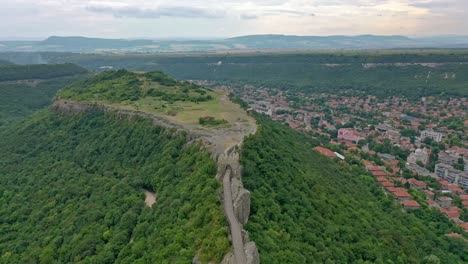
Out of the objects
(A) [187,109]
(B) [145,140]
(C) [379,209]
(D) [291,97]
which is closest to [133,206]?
(B) [145,140]

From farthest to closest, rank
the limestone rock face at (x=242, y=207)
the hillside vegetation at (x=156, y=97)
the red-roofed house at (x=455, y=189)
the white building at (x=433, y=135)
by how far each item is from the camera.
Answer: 1. the white building at (x=433, y=135)
2. the red-roofed house at (x=455, y=189)
3. the hillside vegetation at (x=156, y=97)
4. the limestone rock face at (x=242, y=207)

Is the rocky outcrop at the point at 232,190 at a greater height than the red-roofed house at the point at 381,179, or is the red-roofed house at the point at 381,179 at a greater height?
the rocky outcrop at the point at 232,190

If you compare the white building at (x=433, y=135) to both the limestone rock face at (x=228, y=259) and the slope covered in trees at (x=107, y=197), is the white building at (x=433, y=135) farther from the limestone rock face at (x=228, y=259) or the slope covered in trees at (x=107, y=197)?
the limestone rock face at (x=228, y=259)

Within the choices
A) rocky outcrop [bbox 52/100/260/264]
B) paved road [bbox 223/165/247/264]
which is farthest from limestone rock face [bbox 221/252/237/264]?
paved road [bbox 223/165/247/264]

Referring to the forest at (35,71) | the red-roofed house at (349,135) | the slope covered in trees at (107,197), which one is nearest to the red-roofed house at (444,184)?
the red-roofed house at (349,135)

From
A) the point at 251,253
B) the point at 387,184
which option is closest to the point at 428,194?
the point at 387,184

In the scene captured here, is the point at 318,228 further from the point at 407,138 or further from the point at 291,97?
the point at 291,97
